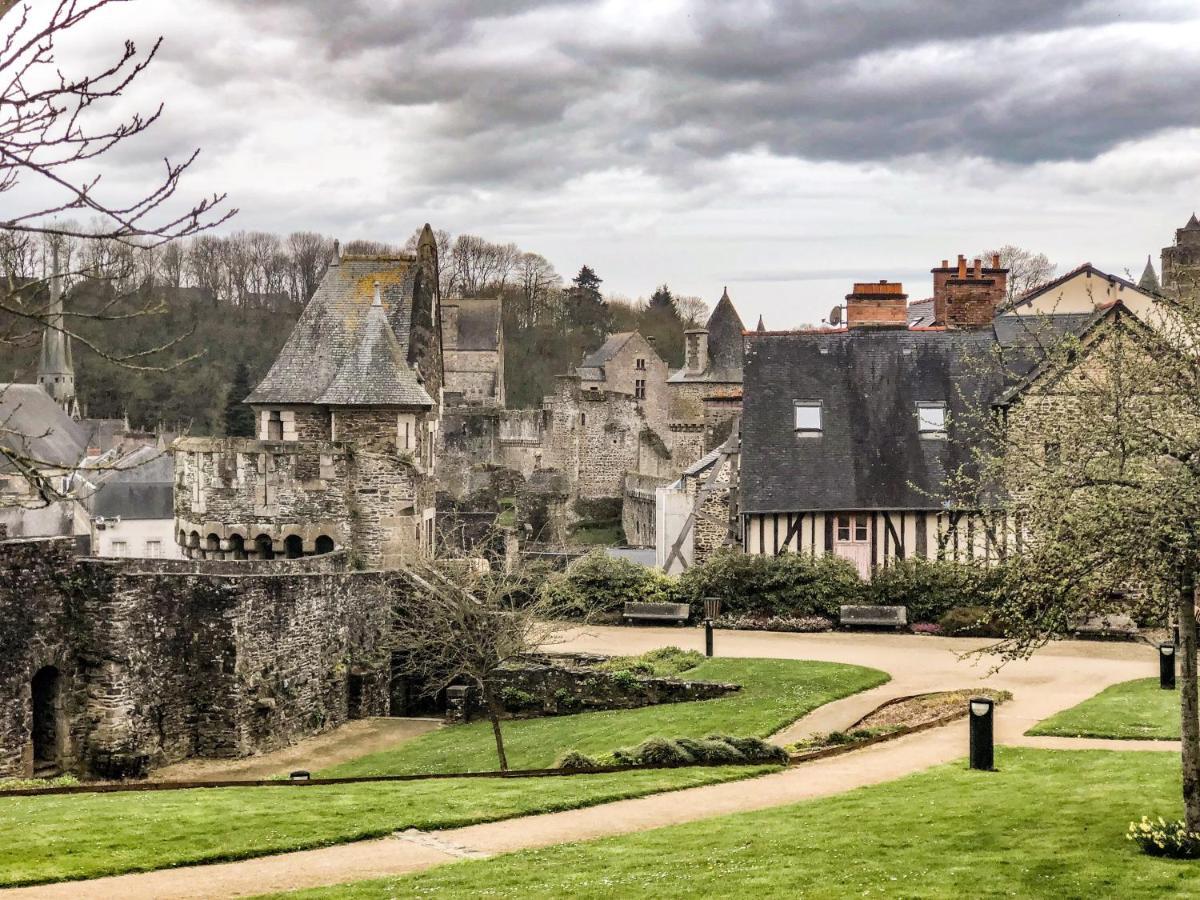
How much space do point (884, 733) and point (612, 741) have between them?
346cm

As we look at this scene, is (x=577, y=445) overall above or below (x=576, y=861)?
above

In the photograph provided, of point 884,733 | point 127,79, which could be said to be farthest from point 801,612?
point 127,79

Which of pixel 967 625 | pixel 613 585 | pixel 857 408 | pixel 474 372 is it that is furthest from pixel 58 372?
pixel 967 625

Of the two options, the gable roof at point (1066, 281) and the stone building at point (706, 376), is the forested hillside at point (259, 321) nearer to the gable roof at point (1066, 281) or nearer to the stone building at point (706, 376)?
the stone building at point (706, 376)

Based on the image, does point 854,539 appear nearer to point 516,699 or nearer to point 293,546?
point 516,699

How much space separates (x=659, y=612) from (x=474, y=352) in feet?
162

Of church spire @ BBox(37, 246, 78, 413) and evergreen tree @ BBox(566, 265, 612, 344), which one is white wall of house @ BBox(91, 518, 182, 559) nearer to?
church spire @ BBox(37, 246, 78, 413)

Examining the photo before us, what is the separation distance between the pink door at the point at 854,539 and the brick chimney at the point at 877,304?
495 cm

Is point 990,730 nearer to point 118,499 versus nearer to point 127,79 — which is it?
point 127,79

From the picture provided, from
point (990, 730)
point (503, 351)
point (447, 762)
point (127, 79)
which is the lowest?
point (447, 762)

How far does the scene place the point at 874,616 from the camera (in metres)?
24.6

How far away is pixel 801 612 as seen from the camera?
25219 mm

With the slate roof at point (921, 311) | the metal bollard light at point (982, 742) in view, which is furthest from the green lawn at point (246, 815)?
the slate roof at point (921, 311)

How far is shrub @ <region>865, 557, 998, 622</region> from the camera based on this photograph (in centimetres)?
2455
